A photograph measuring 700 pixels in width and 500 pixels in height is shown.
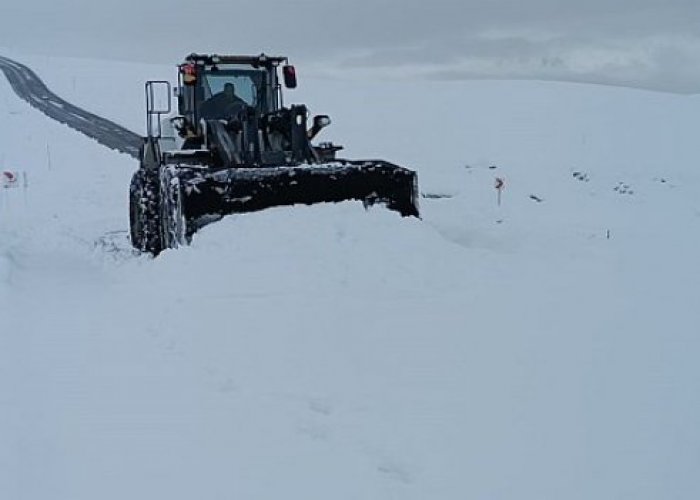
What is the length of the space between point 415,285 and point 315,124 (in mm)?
4087

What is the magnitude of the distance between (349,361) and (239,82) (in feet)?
19.9

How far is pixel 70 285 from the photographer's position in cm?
859

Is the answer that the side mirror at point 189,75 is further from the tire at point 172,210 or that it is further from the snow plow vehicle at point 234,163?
the tire at point 172,210

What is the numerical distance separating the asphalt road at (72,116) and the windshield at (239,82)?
14076mm

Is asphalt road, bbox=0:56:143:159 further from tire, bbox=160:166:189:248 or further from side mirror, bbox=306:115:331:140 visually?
tire, bbox=160:166:189:248

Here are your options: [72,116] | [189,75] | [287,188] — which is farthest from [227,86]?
[72,116]

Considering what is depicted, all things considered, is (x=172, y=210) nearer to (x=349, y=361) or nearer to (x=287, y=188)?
(x=287, y=188)

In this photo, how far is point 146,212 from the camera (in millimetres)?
10234

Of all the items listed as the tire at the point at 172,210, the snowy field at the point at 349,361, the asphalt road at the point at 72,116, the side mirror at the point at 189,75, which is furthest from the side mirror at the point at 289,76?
the asphalt road at the point at 72,116

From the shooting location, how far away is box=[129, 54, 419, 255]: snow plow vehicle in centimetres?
880

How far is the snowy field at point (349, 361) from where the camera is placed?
14.0 ft

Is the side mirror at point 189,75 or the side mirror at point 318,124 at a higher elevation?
the side mirror at point 189,75

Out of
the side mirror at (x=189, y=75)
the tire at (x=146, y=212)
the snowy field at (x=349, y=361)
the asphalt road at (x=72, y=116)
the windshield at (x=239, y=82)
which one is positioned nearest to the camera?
the snowy field at (x=349, y=361)

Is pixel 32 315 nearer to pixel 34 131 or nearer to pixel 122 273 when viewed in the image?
pixel 122 273
